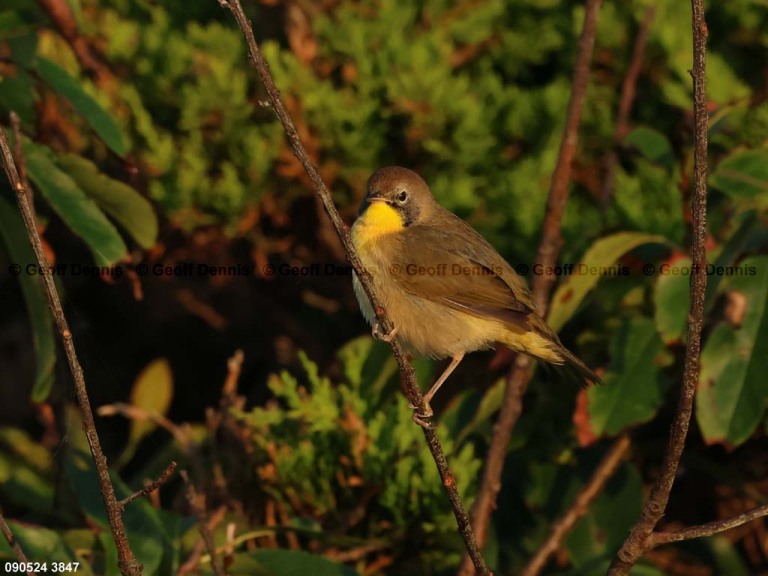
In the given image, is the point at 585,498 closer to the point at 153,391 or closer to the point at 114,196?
the point at 153,391

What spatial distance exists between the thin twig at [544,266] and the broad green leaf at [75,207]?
1337 mm

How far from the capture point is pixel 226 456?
3846 mm

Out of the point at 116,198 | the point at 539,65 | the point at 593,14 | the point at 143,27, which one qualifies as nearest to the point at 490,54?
the point at 539,65

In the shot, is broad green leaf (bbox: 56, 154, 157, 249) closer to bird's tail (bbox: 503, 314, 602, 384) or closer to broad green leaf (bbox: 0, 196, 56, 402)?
broad green leaf (bbox: 0, 196, 56, 402)

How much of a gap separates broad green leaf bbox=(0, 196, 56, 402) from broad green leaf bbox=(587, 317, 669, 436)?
1.77 m

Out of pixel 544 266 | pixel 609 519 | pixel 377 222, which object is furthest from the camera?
pixel 609 519

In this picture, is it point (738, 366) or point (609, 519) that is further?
point (609, 519)

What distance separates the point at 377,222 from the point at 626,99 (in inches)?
55.6

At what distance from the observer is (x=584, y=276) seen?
3408 millimetres

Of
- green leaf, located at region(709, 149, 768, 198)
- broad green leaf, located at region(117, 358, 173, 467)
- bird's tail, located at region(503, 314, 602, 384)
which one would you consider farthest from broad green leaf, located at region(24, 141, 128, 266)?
green leaf, located at region(709, 149, 768, 198)

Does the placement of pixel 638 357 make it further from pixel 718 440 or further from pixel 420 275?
pixel 420 275

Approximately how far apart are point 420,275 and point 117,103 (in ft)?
5.66

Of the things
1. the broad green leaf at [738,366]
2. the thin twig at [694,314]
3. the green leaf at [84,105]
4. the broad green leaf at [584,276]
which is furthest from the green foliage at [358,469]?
the thin twig at [694,314]

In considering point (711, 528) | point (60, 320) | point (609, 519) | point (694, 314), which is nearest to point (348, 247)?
point (60, 320)
